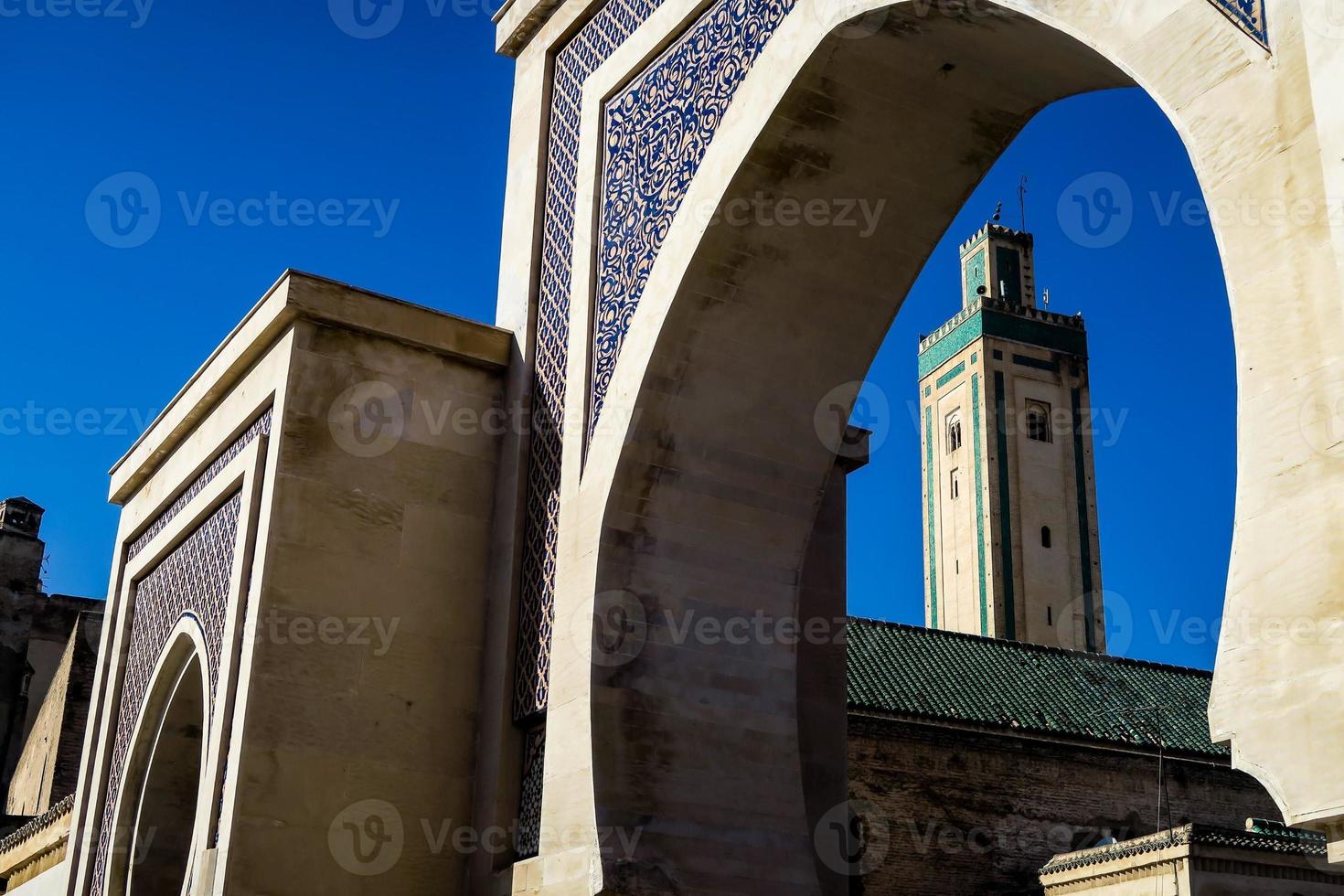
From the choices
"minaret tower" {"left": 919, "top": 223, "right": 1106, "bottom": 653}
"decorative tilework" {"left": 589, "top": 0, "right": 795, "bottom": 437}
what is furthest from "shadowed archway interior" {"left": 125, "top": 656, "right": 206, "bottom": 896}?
"minaret tower" {"left": 919, "top": 223, "right": 1106, "bottom": 653}

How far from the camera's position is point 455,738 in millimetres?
5242

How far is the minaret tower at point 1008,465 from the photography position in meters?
28.9

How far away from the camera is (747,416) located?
16.3 ft

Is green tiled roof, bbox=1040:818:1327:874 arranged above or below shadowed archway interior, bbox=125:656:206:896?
above

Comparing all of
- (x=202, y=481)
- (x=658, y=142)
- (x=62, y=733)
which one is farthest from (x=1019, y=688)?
(x=658, y=142)

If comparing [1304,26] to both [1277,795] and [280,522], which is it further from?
[280,522]

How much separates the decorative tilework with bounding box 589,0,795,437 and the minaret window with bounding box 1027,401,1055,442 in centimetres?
2544

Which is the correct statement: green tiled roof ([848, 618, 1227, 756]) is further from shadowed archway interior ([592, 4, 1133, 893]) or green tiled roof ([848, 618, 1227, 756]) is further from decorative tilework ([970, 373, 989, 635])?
decorative tilework ([970, 373, 989, 635])

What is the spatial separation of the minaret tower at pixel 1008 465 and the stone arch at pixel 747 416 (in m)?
23.8

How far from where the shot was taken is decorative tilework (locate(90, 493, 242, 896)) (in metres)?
5.76

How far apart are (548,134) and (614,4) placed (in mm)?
579

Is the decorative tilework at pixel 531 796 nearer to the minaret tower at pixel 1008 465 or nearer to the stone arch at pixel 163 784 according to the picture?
the stone arch at pixel 163 784

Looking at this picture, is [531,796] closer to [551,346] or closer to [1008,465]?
[551,346]

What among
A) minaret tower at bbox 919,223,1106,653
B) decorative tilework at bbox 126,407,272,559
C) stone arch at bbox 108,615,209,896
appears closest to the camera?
decorative tilework at bbox 126,407,272,559
